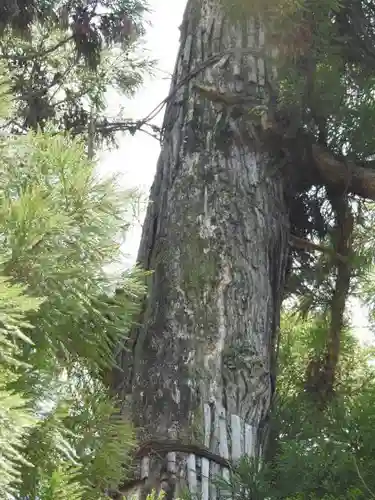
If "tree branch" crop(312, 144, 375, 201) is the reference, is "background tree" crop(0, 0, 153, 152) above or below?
above

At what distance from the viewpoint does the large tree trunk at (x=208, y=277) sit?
1.68m

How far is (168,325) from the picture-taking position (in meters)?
1.82

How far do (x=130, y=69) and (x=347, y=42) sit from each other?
1270 mm

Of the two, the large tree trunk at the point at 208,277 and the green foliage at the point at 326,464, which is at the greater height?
the large tree trunk at the point at 208,277

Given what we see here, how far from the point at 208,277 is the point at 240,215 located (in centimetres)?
22

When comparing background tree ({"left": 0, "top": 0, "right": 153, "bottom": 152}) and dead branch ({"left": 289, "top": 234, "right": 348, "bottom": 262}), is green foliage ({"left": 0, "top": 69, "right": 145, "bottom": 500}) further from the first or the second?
background tree ({"left": 0, "top": 0, "right": 153, "bottom": 152})

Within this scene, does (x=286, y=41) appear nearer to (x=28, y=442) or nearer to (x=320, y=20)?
(x=320, y=20)

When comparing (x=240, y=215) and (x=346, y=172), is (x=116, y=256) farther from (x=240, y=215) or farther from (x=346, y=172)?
(x=346, y=172)

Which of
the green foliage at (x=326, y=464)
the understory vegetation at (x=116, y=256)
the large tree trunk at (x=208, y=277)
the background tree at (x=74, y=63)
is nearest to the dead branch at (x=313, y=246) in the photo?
the understory vegetation at (x=116, y=256)

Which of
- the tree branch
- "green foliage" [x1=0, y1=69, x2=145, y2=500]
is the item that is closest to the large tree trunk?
the tree branch

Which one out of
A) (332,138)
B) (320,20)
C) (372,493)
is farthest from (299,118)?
(372,493)

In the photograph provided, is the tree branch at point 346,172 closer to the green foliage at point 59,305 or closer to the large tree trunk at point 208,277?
the large tree trunk at point 208,277

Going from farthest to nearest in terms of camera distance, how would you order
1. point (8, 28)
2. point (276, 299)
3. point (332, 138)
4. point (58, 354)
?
point (8, 28) < point (332, 138) < point (276, 299) < point (58, 354)

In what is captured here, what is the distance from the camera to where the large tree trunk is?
1676mm
